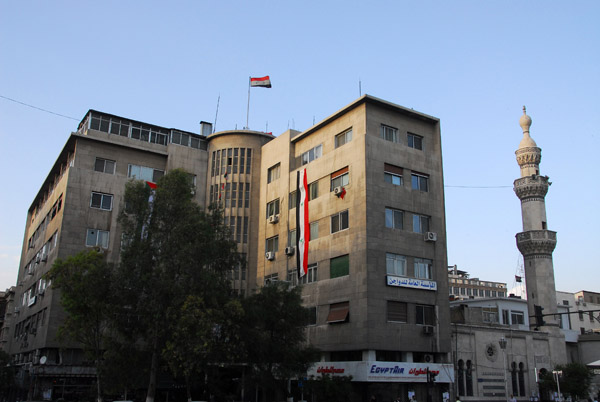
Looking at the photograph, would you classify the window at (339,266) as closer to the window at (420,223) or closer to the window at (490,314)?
the window at (420,223)

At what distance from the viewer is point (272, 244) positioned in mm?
51000

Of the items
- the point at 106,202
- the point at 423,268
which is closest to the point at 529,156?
the point at 423,268

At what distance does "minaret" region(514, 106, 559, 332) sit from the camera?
5516 centimetres

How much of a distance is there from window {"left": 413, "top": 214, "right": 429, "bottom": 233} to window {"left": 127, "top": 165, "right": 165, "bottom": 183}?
2531 centimetres

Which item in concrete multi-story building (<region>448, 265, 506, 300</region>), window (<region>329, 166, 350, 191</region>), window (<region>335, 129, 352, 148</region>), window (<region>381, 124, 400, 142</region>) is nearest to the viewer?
window (<region>329, 166, 350, 191</region>)

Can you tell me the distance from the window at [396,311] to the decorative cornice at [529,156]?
27932mm

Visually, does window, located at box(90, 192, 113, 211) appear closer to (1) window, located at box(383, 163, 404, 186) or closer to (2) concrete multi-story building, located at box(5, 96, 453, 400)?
(2) concrete multi-story building, located at box(5, 96, 453, 400)

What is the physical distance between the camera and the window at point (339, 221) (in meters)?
43.1

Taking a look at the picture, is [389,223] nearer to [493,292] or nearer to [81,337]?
[81,337]

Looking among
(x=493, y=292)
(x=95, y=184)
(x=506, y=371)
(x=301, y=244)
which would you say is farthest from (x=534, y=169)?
(x=493, y=292)

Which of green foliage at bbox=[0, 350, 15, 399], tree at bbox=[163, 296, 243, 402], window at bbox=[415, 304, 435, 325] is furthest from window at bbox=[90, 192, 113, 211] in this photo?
window at bbox=[415, 304, 435, 325]

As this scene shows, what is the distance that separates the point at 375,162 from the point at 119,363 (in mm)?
22948

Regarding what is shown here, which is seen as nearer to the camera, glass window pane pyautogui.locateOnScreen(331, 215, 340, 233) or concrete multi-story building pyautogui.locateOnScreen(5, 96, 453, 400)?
concrete multi-story building pyautogui.locateOnScreen(5, 96, 453, 400)

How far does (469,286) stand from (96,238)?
3966 inches
